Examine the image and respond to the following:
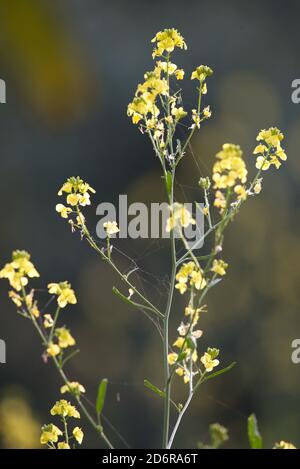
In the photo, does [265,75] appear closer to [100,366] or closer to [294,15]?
[294,15]

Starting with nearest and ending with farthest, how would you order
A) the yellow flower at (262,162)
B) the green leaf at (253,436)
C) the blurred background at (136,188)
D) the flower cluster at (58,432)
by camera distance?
1. the green leaf at (253,436)
2. the flower cluster at (58,432)
3. the yellow flower at (262,162)
4. the blurred background at (136,188)

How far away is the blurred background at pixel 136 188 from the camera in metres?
2.51

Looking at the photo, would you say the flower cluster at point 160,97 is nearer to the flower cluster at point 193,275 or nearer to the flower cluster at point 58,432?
the flower cluster at point 193,275

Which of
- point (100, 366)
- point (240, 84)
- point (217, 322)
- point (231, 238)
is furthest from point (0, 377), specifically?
point (240, 84)

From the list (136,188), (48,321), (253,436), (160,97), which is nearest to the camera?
(253,436)

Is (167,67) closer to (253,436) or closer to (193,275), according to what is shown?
(193,275)

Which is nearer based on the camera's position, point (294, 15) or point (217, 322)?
point (217, 322)

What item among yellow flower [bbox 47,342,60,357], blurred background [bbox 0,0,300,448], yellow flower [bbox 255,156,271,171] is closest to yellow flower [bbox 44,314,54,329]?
yellow flower [bbox 47,342,60,357]

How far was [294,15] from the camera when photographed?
296cm

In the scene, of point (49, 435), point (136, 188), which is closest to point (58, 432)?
point (49, 435)

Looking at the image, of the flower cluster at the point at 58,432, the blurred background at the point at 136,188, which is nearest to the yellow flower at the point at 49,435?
the flower cluster at the point at 58,432

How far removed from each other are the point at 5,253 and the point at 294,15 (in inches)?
62.5

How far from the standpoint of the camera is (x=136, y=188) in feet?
8.92

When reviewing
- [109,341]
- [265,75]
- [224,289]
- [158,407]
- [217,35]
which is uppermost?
[217,35]
